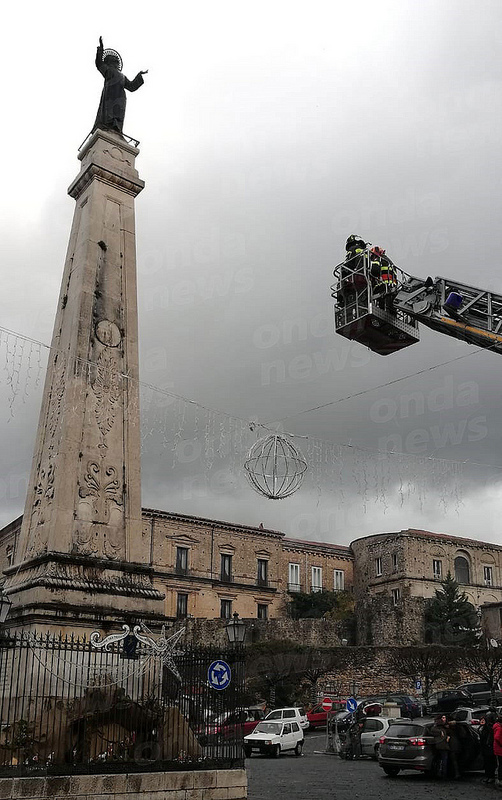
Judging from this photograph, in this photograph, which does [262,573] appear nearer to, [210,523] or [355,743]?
[210,523]

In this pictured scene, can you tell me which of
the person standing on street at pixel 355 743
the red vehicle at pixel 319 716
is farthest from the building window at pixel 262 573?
the person standing on street at pixel 355 743

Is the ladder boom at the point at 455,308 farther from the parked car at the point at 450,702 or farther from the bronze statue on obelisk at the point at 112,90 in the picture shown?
the parked car at the point at 450,702

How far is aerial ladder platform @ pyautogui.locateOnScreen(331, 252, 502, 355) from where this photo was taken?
11.9 metres

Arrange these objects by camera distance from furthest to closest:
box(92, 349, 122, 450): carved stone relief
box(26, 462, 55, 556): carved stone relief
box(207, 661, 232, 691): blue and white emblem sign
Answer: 1. box(92, 349, 122, 450): carved stone relief
2. box(26, 462, 55, 556): carved stone relief
3. box(207, 661, 232, 691): blue and white emblem sign

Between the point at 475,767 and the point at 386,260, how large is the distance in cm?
1228

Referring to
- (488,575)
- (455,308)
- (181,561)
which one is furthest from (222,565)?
(455,308)

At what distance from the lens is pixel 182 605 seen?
52844 mm

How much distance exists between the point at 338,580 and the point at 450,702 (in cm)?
3084

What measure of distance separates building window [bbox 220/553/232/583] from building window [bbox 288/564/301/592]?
229 inches

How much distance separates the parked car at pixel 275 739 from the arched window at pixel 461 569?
3739 cm

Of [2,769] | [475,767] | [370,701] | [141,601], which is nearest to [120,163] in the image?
[141,601]

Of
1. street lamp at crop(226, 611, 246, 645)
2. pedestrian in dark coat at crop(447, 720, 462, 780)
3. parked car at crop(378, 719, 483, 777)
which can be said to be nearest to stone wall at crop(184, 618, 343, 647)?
parked car at crop(378, 719, 483, 777)

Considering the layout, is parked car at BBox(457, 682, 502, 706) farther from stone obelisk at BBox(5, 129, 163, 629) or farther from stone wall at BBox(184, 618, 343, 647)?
stone obelisk at BBox(5, 129, 163, 629)

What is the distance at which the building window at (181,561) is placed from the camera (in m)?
53.1
